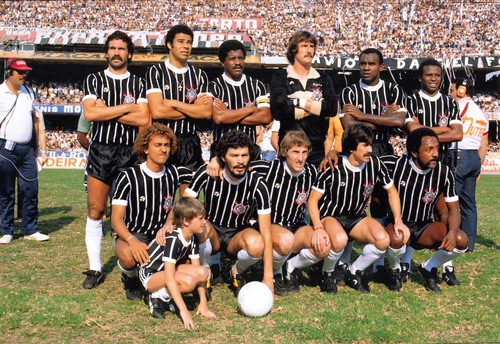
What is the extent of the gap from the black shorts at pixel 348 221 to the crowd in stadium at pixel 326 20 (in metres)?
29.3

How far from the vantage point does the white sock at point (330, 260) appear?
4.89 metres

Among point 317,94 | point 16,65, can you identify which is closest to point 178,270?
point 317,94

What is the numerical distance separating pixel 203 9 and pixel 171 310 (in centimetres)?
3745

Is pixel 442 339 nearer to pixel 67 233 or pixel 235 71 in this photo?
pixel 235 71

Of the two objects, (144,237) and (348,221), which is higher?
(348,221)

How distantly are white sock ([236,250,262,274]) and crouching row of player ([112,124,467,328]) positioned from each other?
12 millimetres

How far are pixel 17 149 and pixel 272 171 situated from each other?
3829mm

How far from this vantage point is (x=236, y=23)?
37.8m

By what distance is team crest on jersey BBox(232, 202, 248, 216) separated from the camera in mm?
4875

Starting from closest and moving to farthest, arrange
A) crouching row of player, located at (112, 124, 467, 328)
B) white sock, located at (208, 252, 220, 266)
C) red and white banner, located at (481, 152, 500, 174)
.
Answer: crouching row of player, located at (112, 124, 467, 328) → white sock, located at (208, 252, 220, 266) → red and white banner, located at (481, 152, 500, 174)

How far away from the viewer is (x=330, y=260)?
4.93m

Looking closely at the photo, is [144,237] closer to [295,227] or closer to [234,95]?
[295,227]

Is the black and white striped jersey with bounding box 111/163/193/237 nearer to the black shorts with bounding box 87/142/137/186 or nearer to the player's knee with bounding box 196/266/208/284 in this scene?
the black shorts with bounding box 87/142/137/186

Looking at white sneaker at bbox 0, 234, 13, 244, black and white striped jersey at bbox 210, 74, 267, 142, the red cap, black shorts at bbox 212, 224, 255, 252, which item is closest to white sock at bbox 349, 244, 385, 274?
black shorts at bbox 212, 224, 255, 252
